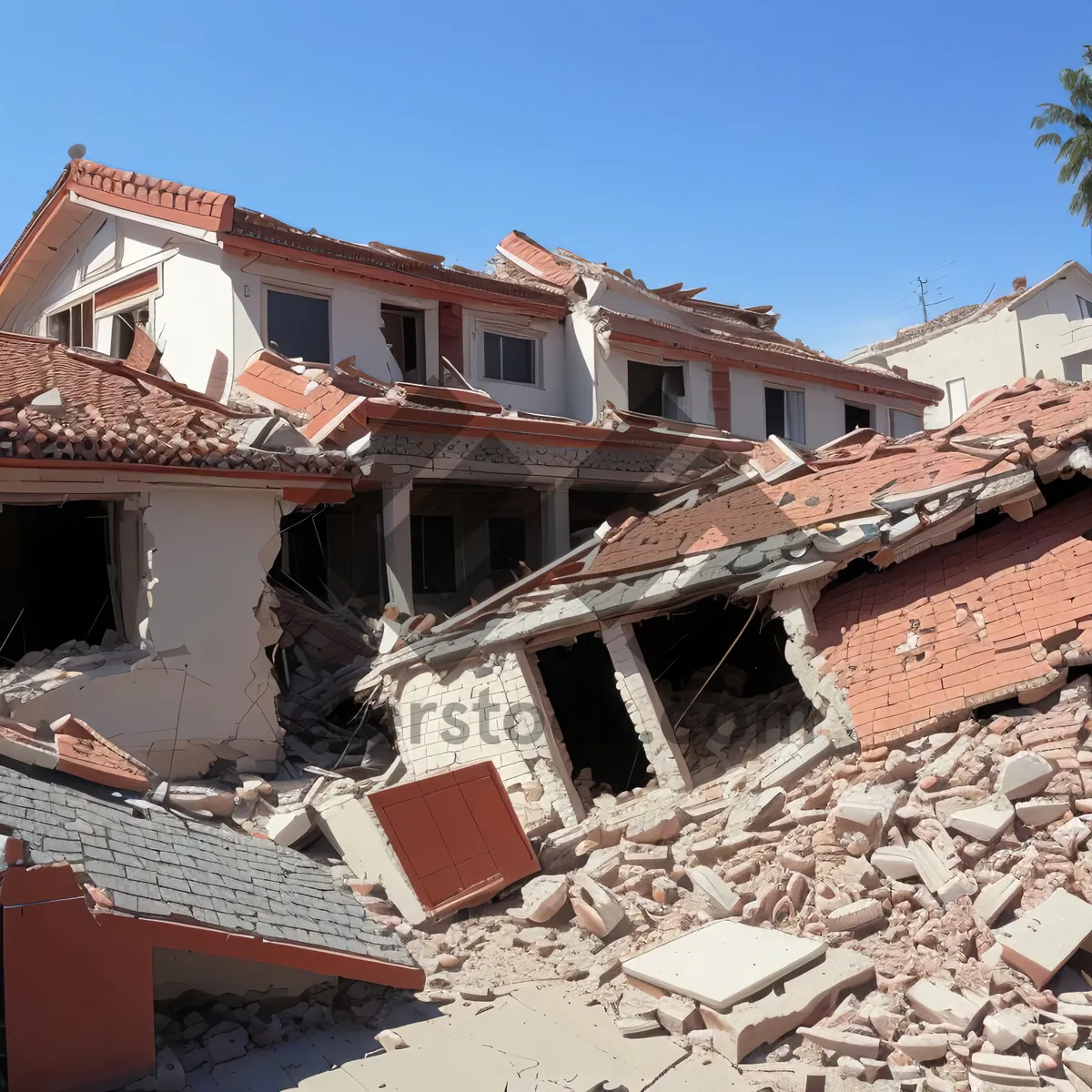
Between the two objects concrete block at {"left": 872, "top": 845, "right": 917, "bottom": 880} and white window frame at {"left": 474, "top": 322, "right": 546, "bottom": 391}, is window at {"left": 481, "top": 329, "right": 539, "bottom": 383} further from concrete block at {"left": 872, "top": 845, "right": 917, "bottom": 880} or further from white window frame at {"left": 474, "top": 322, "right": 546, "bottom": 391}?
concrete block at {"left": 872, "top": 845, "right": 917, "bottom": 880}

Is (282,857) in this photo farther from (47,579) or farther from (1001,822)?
(47,579)

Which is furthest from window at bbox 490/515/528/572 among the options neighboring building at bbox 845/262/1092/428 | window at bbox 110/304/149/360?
neighboring building at bbox 845/262/1092/428

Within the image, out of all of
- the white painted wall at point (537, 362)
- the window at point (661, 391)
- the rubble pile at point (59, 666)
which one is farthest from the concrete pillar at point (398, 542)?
the window at point (661, 391)

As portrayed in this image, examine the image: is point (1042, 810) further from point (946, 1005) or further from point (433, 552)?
point (433, 552)

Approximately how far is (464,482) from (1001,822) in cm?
968

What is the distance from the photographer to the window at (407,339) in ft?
50.7

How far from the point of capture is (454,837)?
800 centimetres

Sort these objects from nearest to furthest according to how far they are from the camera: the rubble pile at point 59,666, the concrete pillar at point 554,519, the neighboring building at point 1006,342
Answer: the rubble pile at point 59,666 → the concrete pillar at point 554,519 → the neighboring building at point 1006,342

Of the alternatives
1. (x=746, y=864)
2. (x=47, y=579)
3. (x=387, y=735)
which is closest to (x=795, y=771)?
(x=746, y=864)

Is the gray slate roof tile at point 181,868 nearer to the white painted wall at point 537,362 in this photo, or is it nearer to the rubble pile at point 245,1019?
the rubble pile at point 245,1019

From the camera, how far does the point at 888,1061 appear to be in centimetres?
519

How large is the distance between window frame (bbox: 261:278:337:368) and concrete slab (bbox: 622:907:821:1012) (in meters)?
9.66

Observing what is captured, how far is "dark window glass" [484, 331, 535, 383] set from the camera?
53.9ft

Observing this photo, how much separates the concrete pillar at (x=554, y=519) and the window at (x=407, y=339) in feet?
9.05
